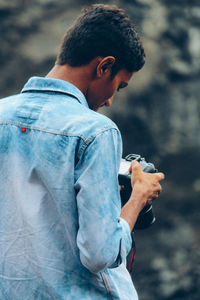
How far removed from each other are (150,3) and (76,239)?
83.0 inches

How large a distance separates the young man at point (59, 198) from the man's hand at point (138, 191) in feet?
0.10

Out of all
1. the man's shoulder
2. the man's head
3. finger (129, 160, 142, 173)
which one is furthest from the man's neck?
finger (129, 160, 142, 173)

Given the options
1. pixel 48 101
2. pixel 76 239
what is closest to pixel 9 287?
pixel 76 239

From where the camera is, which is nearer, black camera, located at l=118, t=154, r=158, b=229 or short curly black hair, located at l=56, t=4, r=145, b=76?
short curly black hair, located at l=56, t=4, r=145, b=76

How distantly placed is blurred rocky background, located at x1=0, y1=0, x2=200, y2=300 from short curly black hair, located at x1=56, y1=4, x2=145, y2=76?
1482mm

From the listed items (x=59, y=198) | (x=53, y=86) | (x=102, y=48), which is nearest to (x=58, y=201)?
(x=59, y=198)

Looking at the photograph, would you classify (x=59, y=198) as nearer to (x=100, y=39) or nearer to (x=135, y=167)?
(x=135, y=167)

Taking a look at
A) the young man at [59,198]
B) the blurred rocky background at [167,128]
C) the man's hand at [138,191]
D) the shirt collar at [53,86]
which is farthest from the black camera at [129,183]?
the blurred rocky background at [167,128]

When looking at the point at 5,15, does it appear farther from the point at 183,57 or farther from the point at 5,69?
the point at 183,57

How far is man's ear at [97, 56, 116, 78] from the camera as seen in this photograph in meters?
1.15

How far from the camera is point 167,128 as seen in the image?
288cm

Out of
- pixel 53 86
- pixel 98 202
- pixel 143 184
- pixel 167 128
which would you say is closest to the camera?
pixel 98 202

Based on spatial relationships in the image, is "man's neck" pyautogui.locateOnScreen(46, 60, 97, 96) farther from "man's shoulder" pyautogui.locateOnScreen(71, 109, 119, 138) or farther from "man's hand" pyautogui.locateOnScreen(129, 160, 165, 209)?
"man's hand" pyautogui.locateOnScreen(129, 160, 165, 209)

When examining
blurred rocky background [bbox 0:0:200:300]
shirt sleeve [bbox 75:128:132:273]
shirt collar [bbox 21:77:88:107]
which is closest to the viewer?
shirt sleeve [bbox 75:128:132:273]
